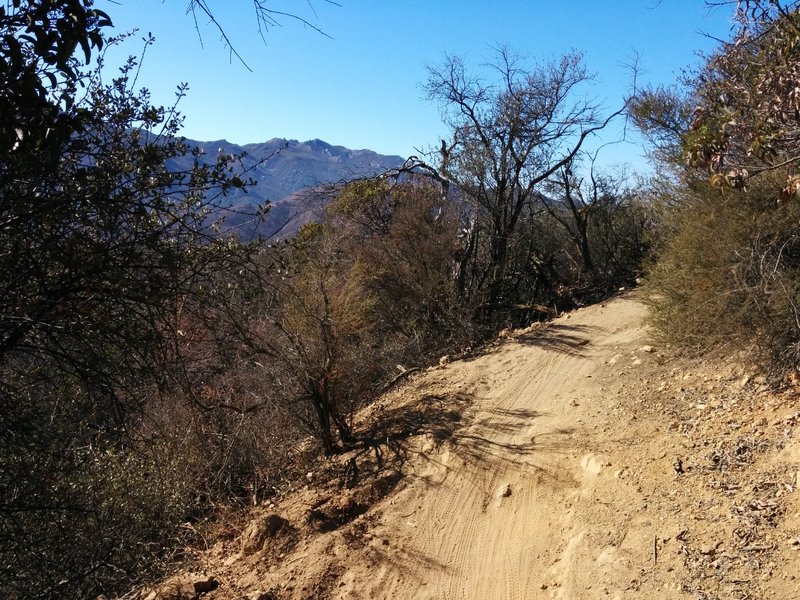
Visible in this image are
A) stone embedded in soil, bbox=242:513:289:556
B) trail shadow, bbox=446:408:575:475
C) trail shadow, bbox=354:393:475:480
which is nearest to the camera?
stone embedded in soil, bbox=242:513:289:556

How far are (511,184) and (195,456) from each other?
9755mm

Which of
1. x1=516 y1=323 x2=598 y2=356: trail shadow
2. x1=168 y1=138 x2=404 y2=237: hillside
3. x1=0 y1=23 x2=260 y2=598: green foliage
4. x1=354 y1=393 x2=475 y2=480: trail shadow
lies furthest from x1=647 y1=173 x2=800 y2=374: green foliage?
x1=0 y1=23 x2=260 y2=598: green foliage

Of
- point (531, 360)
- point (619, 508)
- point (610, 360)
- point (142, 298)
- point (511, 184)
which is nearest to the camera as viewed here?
point (142, 298)

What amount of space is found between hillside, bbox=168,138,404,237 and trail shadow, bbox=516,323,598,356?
435 centimetres

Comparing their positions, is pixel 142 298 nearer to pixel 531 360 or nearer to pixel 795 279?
pixel 795 279

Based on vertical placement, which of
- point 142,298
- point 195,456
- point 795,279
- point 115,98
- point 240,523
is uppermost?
point 115,98

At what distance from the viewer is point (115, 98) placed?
140 inches

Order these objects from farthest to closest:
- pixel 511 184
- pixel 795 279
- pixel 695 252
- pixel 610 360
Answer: pixel 511 184 → pixel 610 360 → pixel 695 252 → pixel 795 279

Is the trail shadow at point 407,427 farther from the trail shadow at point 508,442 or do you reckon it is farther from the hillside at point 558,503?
the trail shadow at point 508,442

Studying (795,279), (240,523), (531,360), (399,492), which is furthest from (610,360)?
(240,523)

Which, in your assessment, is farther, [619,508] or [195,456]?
[195,456]

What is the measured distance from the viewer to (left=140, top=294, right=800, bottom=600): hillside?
427 cm

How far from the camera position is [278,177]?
4744 cm

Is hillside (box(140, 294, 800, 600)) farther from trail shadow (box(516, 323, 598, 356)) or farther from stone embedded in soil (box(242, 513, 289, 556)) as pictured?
trail shadow (box(516, 323, 598, 356))
